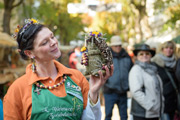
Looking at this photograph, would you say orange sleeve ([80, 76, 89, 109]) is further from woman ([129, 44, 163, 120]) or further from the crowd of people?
woman ([129, 44, 163, 120])

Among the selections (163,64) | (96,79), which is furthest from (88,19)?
(96,79)

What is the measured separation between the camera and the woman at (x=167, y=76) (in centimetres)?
579

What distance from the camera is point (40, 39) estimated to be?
2383mm

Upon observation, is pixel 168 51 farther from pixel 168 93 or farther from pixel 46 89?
pixel 46 89

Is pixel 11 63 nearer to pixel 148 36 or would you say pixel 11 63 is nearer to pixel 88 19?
pixel 148 36

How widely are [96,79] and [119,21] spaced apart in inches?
1247

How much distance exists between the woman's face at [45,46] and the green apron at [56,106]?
0.28 meters

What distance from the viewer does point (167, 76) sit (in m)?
5.85

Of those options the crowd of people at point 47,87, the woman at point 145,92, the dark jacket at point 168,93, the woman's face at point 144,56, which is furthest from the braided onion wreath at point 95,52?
the dark jacket at point 168,93

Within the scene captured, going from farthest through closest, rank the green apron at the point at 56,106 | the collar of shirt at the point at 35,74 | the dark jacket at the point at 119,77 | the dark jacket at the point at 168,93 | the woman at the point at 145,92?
the dark jacket at the point at 119,77 → the dark jacket at the point at 168,93 → the woman at the point at 145,92 → the collar of shirt at the point at 35,74 → the green apron at the point at 56,106

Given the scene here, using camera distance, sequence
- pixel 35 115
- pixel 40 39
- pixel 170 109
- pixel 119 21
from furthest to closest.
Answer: pixel 119 21
pixel 170 109
pixel 40 39
pixel 35 115

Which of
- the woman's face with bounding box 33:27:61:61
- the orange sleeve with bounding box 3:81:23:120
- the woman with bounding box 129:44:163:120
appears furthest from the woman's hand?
the woman with bounding box 129:44:163:120

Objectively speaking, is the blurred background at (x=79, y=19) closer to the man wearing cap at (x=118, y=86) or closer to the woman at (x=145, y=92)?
the man wearing cap at (x=118, y=86)

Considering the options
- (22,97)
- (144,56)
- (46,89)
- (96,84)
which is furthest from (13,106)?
(144,56)
